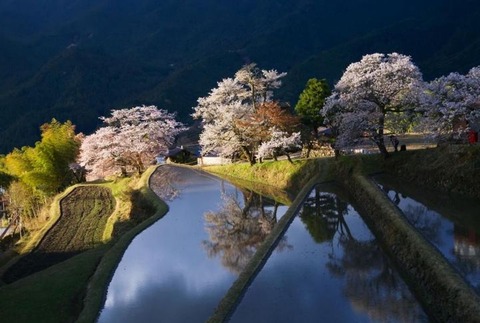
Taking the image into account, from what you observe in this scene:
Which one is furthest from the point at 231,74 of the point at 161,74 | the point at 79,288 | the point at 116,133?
the point at 79,288

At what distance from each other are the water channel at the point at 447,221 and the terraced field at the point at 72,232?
637 inches

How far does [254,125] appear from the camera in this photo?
35.4 metres

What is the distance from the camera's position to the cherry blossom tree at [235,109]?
36.8 meters

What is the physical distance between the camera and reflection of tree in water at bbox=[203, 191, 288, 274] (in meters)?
18.0

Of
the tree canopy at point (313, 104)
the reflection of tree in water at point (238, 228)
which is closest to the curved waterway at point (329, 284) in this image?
the reflection of tree in water at point (238, 228)

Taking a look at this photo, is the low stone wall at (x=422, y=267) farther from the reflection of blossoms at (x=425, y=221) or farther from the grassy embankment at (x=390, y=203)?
the reflection of blossoms at (x=425, y=221)

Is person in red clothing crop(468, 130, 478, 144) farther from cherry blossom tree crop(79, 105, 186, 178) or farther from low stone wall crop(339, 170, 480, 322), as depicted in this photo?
cherry blossom tree crop(79, 105, 186, 178)

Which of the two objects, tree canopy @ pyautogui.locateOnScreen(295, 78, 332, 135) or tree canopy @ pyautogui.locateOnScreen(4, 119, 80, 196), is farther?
tree canopy @ pyautogui.locateOnScreen(4, 119, 80, 196)

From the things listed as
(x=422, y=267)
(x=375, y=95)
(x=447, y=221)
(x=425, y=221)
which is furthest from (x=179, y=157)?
(x=422, y=267)

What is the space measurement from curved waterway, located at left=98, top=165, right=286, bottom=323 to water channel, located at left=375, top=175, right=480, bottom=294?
6.10 metres

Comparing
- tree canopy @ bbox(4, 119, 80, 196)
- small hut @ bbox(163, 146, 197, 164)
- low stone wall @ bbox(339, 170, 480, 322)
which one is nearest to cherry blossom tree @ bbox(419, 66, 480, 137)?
low stone wall @ bbox(339, 170, 480, 322)

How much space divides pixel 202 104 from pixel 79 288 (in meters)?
28.4

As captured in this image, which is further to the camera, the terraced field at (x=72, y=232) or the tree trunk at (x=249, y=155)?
the tree trunk at (x=249, y=155)

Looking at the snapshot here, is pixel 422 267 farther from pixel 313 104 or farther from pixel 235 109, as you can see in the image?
pixel 313 104
